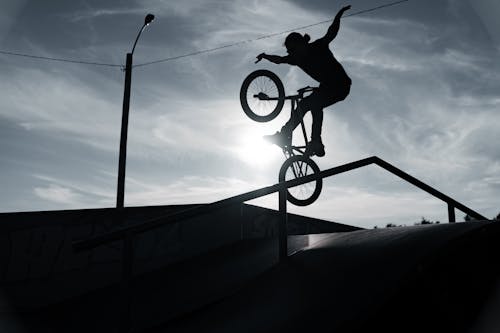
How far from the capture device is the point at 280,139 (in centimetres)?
794

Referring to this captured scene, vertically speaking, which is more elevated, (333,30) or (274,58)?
(333,30)

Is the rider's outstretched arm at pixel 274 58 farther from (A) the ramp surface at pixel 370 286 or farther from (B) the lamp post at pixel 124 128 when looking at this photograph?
(B) the lamp post at pixel 124 128

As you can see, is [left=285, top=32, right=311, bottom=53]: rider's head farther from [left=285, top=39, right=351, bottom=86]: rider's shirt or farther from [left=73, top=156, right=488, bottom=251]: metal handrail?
[left=73, top=156, right=488, bottom=251]: metal handrail

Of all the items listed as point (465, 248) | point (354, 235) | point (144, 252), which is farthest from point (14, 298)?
point (465, 248)

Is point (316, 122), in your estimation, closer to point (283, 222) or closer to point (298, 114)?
point (298, 114)

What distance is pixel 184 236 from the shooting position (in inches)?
414

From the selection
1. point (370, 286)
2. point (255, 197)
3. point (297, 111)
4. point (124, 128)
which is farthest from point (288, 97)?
point (124, 128)

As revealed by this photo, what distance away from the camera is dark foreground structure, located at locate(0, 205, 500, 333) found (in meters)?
3.06

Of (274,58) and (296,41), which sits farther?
(274,58)

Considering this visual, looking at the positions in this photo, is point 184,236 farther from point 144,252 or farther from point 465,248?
point 465,248

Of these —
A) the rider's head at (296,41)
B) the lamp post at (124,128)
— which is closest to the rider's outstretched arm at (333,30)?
the rider's head at (296,41)

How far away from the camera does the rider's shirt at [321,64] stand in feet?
22.5

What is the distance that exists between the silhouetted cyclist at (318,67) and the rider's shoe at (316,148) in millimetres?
96

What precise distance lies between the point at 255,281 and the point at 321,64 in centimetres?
368
